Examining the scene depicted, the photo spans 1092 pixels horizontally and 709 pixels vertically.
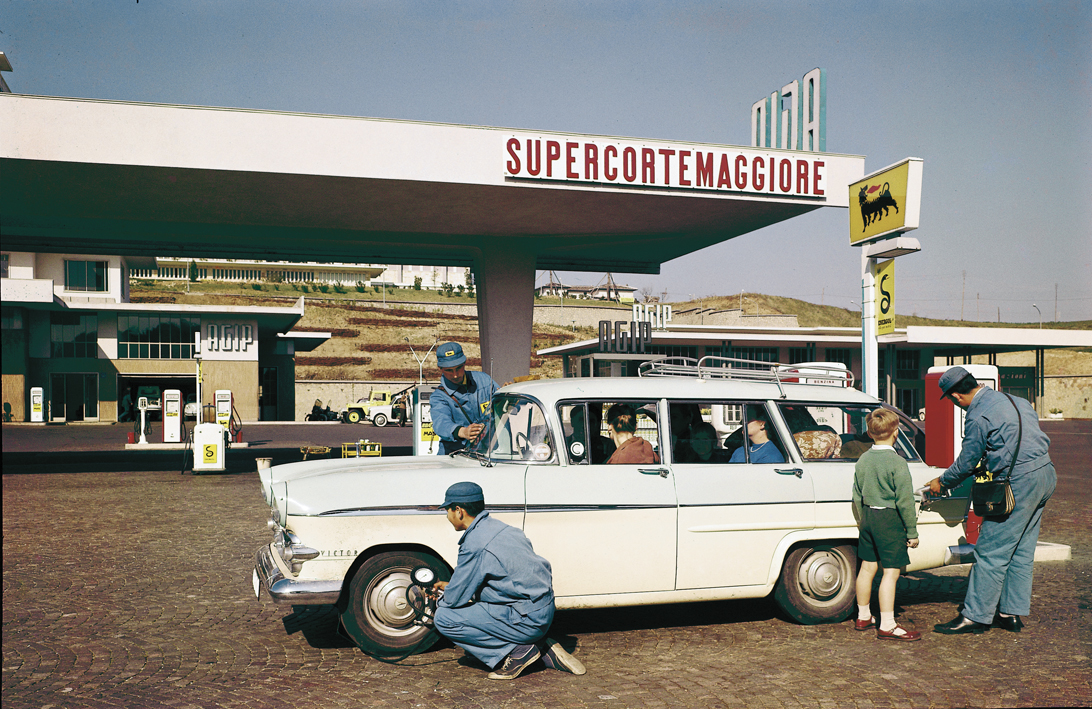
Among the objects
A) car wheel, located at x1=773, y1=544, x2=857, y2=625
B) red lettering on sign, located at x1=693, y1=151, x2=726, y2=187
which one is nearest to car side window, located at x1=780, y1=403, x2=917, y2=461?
car wheel, located at x1=773, y1=544, x2=857, y2=625

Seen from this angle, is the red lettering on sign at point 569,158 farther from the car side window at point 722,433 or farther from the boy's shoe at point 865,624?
the boy's shoe at point 865,624

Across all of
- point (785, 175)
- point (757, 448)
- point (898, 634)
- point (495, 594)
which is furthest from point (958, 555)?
point (785, 175)

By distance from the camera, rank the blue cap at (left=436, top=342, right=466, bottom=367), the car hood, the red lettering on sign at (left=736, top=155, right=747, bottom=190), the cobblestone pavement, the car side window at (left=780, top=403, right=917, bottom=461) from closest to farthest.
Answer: the cobblestone pavement
the car hood
the car side window at (left=780, top=403, right=917, bottom=461)
the blue cap at (left=436, top=342, right=466, bottom=367)
the red lettering on sign at (left=736, top=155, right=747, bottom=190)

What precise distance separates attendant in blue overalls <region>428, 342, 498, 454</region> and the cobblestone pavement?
1.69m

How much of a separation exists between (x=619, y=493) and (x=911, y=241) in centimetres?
627

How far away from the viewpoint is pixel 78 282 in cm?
5372

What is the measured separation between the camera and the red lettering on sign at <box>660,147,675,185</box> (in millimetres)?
15945

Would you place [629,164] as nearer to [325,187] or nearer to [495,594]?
[325,187]

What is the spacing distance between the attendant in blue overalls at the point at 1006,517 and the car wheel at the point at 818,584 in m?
0.67

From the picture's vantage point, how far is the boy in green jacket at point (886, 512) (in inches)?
234

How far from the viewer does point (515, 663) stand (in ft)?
16.9

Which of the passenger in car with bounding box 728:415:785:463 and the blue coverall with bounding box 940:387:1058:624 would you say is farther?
the passenger in car with bounding box 728:415:785:463

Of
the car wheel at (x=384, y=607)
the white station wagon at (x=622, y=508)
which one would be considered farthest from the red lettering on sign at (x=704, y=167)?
the car wheel at (x=384, y=607)

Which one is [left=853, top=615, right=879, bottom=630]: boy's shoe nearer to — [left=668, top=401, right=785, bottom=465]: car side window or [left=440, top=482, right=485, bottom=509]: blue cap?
[left=668, top=401, right=785, bottom=465]: car side window
